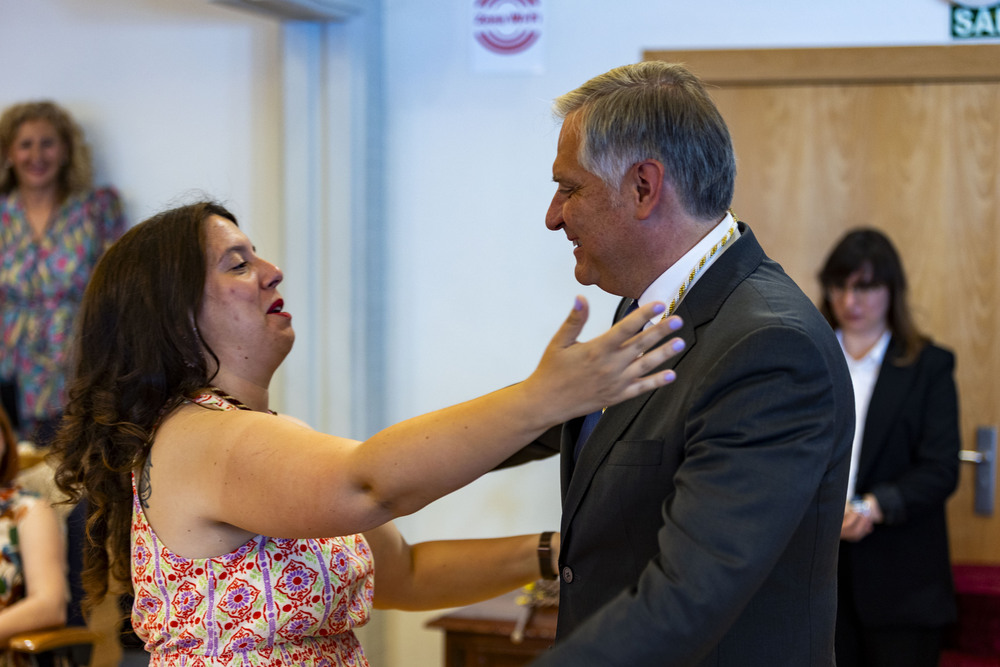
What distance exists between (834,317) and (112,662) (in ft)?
8.21

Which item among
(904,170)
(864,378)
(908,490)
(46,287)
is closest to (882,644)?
(908,490)

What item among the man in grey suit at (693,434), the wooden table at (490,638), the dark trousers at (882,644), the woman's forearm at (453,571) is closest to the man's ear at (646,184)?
the man in grey suit at (693,434)

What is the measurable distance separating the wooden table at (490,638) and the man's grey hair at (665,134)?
1720 mm

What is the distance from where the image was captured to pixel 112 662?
327 cm

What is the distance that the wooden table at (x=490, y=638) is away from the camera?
9.71ft

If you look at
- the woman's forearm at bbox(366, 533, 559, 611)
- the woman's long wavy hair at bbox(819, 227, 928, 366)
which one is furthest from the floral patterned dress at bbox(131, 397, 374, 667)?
the woman's long wavy hair at bbox(819, 227, 928, 366)

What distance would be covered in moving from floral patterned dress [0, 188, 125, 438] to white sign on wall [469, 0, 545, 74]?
1548mm

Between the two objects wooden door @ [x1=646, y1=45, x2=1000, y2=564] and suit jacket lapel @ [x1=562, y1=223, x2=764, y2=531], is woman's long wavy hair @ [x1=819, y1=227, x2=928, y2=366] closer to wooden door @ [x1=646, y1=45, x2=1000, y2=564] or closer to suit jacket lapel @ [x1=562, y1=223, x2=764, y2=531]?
wooden door @ [x1=646, y1=45, x2=1000, y2=564]

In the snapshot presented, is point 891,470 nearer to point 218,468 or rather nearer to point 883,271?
point 883,271

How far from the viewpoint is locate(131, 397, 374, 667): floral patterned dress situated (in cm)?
163

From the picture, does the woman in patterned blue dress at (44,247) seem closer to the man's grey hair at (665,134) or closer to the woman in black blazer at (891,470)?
the woman in black blazer at (891,470)

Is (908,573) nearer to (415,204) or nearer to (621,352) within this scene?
(415,204)

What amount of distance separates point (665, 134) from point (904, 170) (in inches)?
93.2

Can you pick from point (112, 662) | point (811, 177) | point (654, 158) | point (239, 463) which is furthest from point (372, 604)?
point (811, 177)
